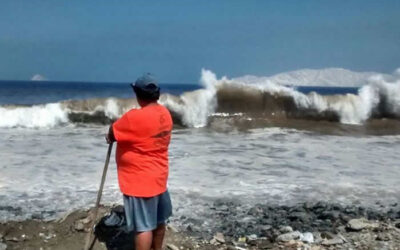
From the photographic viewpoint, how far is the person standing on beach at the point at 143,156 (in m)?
4.36

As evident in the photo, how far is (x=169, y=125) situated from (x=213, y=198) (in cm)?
286

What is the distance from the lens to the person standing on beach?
4.36m

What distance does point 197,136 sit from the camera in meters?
14.1

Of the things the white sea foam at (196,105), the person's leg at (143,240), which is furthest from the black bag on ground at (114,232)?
the white sea foam at (196,105)

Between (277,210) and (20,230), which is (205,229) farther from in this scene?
(20,230)

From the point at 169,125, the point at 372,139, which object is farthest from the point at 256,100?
the point at 169,125

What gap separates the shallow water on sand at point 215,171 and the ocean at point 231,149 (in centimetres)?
2

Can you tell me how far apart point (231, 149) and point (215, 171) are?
2655mm

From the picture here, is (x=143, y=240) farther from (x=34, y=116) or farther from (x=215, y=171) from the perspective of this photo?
(x=34, y=116)

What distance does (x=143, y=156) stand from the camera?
4.39 meters

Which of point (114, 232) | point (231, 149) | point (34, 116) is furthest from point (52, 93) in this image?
point (114, 232)

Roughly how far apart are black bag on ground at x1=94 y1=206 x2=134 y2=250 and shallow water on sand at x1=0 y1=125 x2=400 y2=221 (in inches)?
39.7

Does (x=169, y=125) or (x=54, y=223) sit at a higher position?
(x=169, y=125)

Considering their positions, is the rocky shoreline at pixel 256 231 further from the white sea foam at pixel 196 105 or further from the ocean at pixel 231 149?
the white sea foam at pixel 196 105
